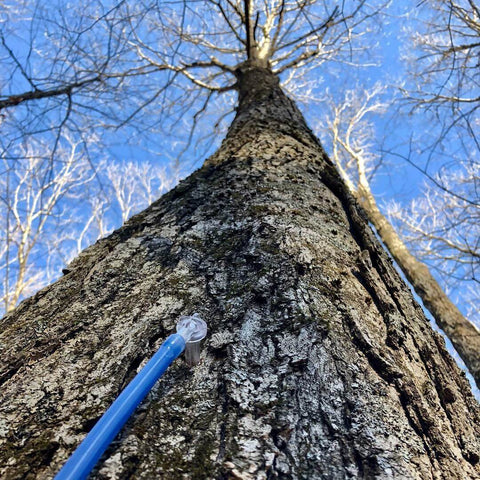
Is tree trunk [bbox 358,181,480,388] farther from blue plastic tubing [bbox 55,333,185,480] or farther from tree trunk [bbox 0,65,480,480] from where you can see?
blue plastic tubing [bbox 55,333,185,480]

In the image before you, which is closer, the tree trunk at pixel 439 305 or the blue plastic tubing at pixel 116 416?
the blue plastic tubing at pixel 116 416

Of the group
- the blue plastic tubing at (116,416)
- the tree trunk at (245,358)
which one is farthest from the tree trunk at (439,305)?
the blue plastic tubing at (116,416)

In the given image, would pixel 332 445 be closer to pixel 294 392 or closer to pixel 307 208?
pixel 294 392

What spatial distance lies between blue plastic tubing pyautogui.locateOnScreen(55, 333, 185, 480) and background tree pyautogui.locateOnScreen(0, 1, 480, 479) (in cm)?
4

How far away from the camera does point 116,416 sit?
606 mm

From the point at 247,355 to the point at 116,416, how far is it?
0.29 m

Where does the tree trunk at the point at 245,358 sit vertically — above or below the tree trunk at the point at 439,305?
below

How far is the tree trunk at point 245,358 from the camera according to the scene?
24.4 inches

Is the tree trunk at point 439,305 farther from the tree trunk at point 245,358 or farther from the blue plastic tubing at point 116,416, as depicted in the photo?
the blue plastic tubing at point 116,416

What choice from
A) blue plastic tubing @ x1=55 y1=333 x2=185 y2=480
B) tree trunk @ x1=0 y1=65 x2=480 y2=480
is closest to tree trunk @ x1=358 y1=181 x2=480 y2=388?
tree trunk @ x1=0 y1=65 x2=480 y2=480

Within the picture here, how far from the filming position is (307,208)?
1.34m

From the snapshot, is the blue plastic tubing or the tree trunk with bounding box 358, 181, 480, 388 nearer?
the blue plastic tubing

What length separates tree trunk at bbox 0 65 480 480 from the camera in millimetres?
620

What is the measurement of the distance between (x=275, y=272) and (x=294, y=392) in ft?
1.17
